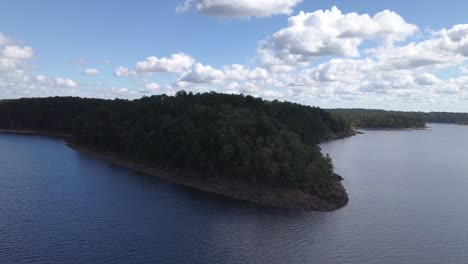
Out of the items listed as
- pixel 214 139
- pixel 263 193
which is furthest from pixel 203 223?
pixel 214 139

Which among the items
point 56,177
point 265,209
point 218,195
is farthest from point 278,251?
point 56,177

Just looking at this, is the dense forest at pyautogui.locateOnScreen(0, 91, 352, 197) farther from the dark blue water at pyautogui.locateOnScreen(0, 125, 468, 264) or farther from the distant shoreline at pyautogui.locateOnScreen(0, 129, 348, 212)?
the dark blue water at pyautogui.locateOnScreen(0, 125, 468, 264)

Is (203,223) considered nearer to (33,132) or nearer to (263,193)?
(263,193)

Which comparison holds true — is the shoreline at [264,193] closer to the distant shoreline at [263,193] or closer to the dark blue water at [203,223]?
the distant shoreline at [263,193]

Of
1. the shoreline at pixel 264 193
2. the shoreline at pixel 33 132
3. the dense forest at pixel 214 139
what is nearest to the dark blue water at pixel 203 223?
the shoreline at pixel 264 193

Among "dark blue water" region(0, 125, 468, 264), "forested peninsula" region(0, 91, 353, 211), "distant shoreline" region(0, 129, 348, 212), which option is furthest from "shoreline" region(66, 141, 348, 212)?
"dark blue water" region(0, 125, 468, 264)

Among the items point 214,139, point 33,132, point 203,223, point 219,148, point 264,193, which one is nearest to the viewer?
point 203,223
